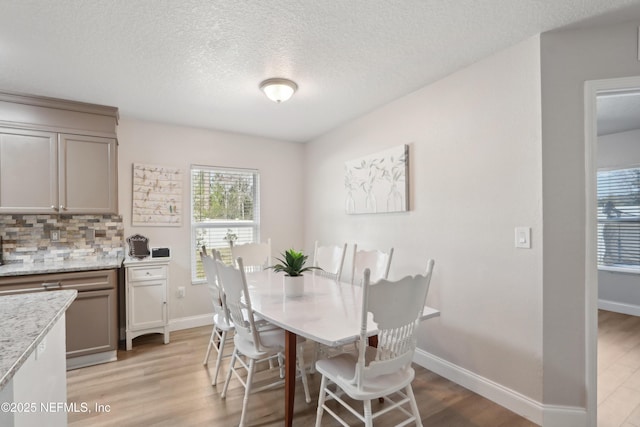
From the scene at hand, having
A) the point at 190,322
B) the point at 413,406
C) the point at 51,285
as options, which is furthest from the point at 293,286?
the point at 190,322

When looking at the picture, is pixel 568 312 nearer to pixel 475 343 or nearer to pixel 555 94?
pixel 475 343

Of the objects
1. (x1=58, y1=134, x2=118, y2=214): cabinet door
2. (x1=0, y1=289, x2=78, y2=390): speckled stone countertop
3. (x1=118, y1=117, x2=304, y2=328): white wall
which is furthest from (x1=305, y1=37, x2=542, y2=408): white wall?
(x1=58, y1=134, x2=118, y2=214): cabinet door

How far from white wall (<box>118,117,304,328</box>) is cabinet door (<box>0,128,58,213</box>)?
0.63 m

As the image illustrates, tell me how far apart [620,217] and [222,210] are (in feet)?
18.0

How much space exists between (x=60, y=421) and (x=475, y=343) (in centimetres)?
248

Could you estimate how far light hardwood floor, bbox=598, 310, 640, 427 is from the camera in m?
2.07

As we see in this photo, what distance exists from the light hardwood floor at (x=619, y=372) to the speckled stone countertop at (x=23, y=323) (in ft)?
9.69

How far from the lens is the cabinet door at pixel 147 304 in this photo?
316 cm

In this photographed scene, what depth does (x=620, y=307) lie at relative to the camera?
436cm

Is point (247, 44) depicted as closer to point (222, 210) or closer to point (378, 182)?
point (378, 182)

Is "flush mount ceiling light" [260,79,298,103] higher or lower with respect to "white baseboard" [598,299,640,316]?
higher

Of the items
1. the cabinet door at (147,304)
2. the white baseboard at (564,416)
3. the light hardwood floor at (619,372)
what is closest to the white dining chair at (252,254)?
the cabinet door at (147,304)

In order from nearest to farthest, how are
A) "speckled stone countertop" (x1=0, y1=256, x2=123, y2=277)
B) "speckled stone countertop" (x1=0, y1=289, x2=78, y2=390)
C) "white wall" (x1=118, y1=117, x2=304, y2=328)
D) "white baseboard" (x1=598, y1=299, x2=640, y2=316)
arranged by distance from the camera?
"speckled stone countertop" (x1=0, y1=289, x2=78, y2=390), "speckled stone countertop" (x1=0, y1=256, x2=123, y2=277), "white wall" (x1=118, y1=117, x2=304, y2=328), "white baseboard" (x1=598, y1=299, x2=640, y2=316)

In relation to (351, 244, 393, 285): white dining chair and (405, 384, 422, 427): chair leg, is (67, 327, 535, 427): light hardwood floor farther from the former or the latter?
(351, 244, 393, 285): white dining chair
